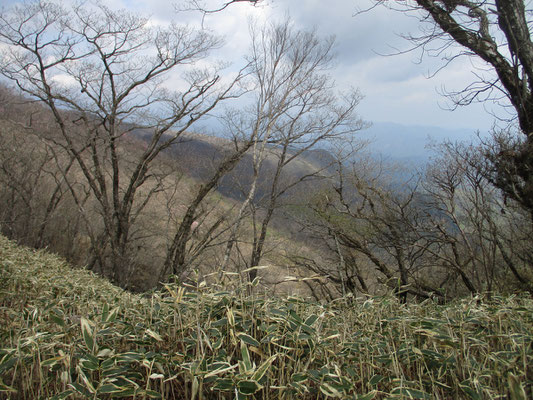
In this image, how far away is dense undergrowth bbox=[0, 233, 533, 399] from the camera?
1.07m

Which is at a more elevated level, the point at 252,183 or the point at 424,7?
the point at 424,7

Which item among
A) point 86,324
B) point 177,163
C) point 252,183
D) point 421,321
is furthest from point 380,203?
point 86,324

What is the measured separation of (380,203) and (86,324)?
32.9 ft

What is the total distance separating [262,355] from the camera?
1172mm

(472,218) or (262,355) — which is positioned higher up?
(472,218)

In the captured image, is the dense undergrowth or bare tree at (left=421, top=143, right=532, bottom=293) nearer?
the dense undergrowth

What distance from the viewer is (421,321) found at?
1.39 m

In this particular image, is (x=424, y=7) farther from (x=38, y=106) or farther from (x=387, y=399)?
(x=38, y=106)

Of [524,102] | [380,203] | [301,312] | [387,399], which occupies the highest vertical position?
[524,102]

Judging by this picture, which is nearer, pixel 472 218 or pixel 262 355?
pixel 262 355

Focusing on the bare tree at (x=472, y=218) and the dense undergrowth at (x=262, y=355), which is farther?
the bare tree at (x=472, y=218)

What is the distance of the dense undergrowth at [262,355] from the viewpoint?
1.07 metres

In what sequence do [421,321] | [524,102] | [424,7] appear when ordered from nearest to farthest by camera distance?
[421,321] < [524,102] < [424,7]

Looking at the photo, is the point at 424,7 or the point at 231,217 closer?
the point at 424,7
